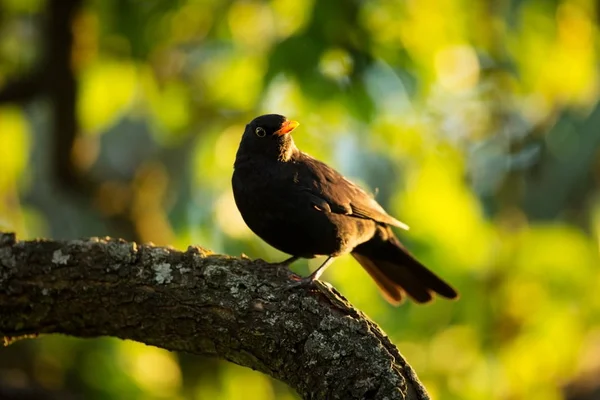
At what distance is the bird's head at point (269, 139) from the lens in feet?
15.0

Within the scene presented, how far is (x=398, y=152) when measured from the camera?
6.54 metres

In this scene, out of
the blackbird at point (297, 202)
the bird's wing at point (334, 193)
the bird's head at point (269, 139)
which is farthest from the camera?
the bird's head at point (269, 139)

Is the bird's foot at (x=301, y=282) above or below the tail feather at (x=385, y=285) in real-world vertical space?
below

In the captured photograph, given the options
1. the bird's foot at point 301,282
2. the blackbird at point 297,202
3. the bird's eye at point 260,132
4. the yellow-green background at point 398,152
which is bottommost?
the bird's foot at point 301,282

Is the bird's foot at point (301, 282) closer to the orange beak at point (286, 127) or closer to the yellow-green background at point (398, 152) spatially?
the orange beak at point (286, 127)

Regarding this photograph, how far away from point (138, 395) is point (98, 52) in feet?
8.51

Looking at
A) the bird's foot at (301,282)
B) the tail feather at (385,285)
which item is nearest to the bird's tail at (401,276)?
the tail feather at (385,285)

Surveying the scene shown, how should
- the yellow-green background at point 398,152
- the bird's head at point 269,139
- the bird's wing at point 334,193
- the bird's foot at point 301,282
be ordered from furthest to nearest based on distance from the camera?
the yellow-green background at point 398,152 → the bird's head at point 269,139 → the bird's wing at point 334,193 → the bird's foot at point 301,282

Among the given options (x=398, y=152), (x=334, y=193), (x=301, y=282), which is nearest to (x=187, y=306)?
(x=301, y=282)

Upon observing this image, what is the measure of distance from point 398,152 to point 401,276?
1.60 metres

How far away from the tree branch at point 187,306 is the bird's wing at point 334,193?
878mm

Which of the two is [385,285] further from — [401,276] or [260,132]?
[260,132]

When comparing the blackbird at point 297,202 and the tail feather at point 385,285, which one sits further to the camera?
the tail feather at point 385,285

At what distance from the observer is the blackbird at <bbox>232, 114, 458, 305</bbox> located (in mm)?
4297
